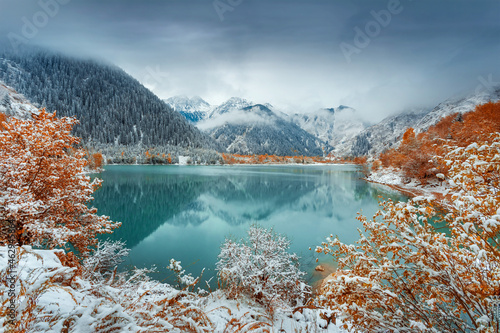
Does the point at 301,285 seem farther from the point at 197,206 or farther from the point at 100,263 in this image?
the point at 197,206

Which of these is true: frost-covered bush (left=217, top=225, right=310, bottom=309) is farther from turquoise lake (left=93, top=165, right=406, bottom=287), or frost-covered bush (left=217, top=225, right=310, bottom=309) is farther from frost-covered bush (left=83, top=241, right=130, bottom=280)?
frost-covered bush (left=83, top=241, right=130, bottom=280)

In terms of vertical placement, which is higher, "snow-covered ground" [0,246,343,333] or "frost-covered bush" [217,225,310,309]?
"snow-covered ground" [0,246,343,333]

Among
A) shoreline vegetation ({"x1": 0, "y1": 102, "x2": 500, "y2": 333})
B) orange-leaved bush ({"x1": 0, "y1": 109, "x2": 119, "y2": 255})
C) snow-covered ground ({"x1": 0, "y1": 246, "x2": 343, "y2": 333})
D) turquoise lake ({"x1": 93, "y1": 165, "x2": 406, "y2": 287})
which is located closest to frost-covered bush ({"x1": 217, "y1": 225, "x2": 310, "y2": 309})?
shoreline vegetation ({"x1": 0, "y1": 102, "x2": 500, "y2": 333})

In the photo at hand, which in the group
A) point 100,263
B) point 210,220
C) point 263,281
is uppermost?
point 263,281

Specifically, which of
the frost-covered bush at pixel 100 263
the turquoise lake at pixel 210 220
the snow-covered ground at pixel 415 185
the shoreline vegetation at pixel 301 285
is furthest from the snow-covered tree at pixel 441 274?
the snow-covered ground at pixel 415 185

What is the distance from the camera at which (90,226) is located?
652 centimetres

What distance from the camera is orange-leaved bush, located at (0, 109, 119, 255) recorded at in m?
4.66

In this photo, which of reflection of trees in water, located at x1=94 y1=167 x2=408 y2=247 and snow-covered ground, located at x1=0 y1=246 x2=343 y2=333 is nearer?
snow-covered ground, located at x1=0 y1=246 x2=343 y2=333

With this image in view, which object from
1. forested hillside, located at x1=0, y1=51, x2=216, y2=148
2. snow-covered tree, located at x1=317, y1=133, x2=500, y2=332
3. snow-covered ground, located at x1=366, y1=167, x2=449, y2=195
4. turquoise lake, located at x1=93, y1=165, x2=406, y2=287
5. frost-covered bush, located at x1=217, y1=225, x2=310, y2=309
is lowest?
turquoise lake, located at x1=93, y1=165, x2=406, y2=287

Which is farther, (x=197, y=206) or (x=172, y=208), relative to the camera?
(x=197, y=206)

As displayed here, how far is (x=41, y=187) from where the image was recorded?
609 cm

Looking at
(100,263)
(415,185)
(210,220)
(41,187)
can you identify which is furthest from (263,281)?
(415,185)

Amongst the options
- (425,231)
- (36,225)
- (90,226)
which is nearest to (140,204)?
(90,226)

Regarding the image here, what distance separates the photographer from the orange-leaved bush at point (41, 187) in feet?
15.3
